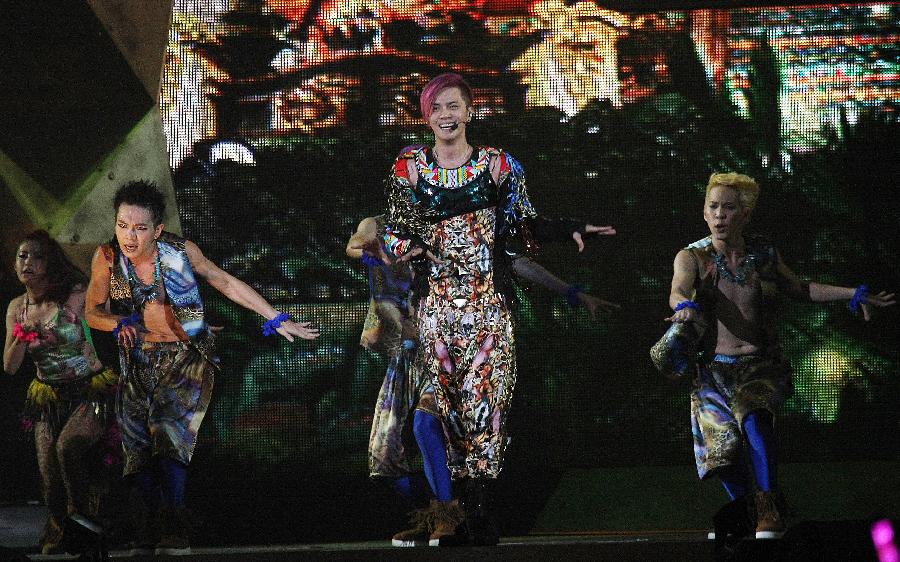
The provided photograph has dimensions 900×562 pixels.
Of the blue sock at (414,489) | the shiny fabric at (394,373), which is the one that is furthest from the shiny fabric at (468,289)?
the blue sock at (414,489)

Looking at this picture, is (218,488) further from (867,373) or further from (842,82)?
(842,82)

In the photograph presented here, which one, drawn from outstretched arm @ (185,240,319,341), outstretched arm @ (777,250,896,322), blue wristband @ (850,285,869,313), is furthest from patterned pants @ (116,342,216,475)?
blue wristband @ (850,285,869,313)

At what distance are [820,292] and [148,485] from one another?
3.16 m

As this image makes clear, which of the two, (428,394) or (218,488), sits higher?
(428,394)

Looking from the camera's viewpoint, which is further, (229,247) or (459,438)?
(229,247)

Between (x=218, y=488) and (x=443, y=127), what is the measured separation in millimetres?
2200

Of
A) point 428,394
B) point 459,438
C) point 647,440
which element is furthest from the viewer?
point 647,440

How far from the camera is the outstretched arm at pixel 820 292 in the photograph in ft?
19.1

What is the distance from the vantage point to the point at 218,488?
6328mm

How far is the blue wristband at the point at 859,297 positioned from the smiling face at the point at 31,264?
3.83 m

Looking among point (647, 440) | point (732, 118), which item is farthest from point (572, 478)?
point (732, 118)

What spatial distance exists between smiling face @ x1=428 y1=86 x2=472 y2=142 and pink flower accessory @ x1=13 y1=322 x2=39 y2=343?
231cm

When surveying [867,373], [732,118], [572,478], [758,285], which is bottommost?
[572,478]

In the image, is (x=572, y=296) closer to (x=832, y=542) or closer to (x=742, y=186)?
(x=742, y=186)
